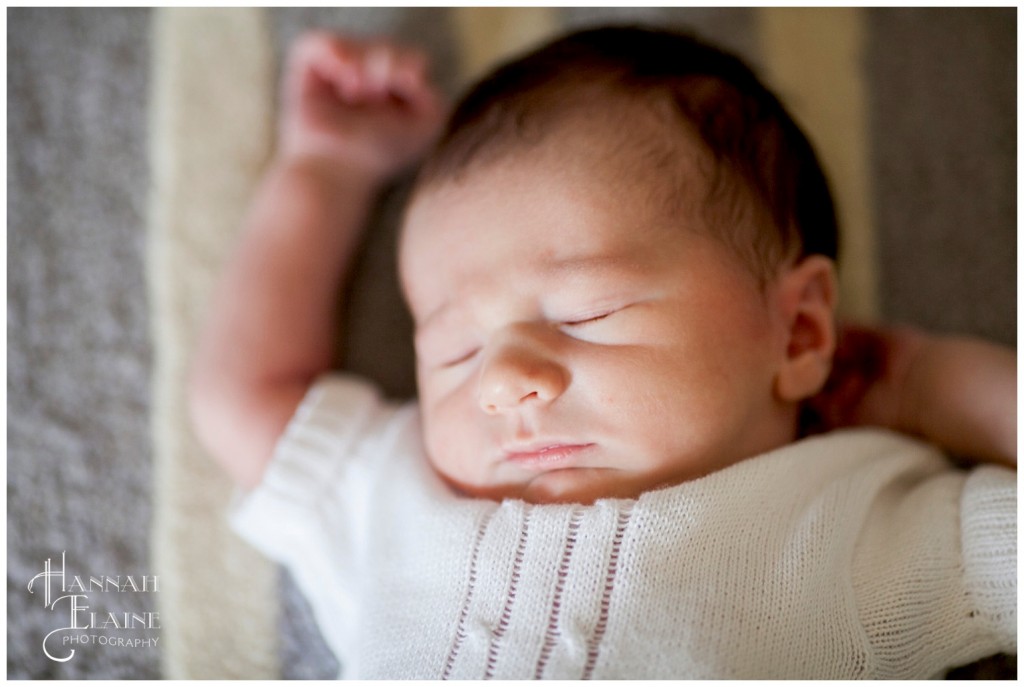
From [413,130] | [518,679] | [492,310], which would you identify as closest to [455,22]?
[413,130]

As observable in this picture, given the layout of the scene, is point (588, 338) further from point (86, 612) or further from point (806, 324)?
point (86, 612)

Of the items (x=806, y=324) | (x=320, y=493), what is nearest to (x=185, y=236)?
(x=320, y=493)

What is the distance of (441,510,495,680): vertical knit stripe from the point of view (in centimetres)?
73

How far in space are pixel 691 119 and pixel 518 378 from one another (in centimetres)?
32

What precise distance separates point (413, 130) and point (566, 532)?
0.62m

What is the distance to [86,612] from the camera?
946 mm

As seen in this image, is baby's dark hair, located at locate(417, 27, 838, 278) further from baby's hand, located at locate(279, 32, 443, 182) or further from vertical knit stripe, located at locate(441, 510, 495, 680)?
vertical knit stripe, located at locate(441, 510, 495, 680)

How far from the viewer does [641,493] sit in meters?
0.75

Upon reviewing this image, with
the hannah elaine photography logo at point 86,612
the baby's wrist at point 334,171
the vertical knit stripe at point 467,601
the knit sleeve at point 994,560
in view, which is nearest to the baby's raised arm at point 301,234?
the baby's wrist at point 334,171

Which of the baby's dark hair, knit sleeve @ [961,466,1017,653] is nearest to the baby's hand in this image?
the baby's dark hair

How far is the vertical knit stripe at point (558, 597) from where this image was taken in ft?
2.31

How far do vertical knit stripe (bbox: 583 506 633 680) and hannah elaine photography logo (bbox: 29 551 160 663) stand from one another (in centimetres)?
55

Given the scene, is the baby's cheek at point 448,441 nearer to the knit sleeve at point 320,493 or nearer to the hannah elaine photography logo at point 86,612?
the knit sleeve at point 320,493

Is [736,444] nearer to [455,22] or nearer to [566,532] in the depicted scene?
[566,532]
